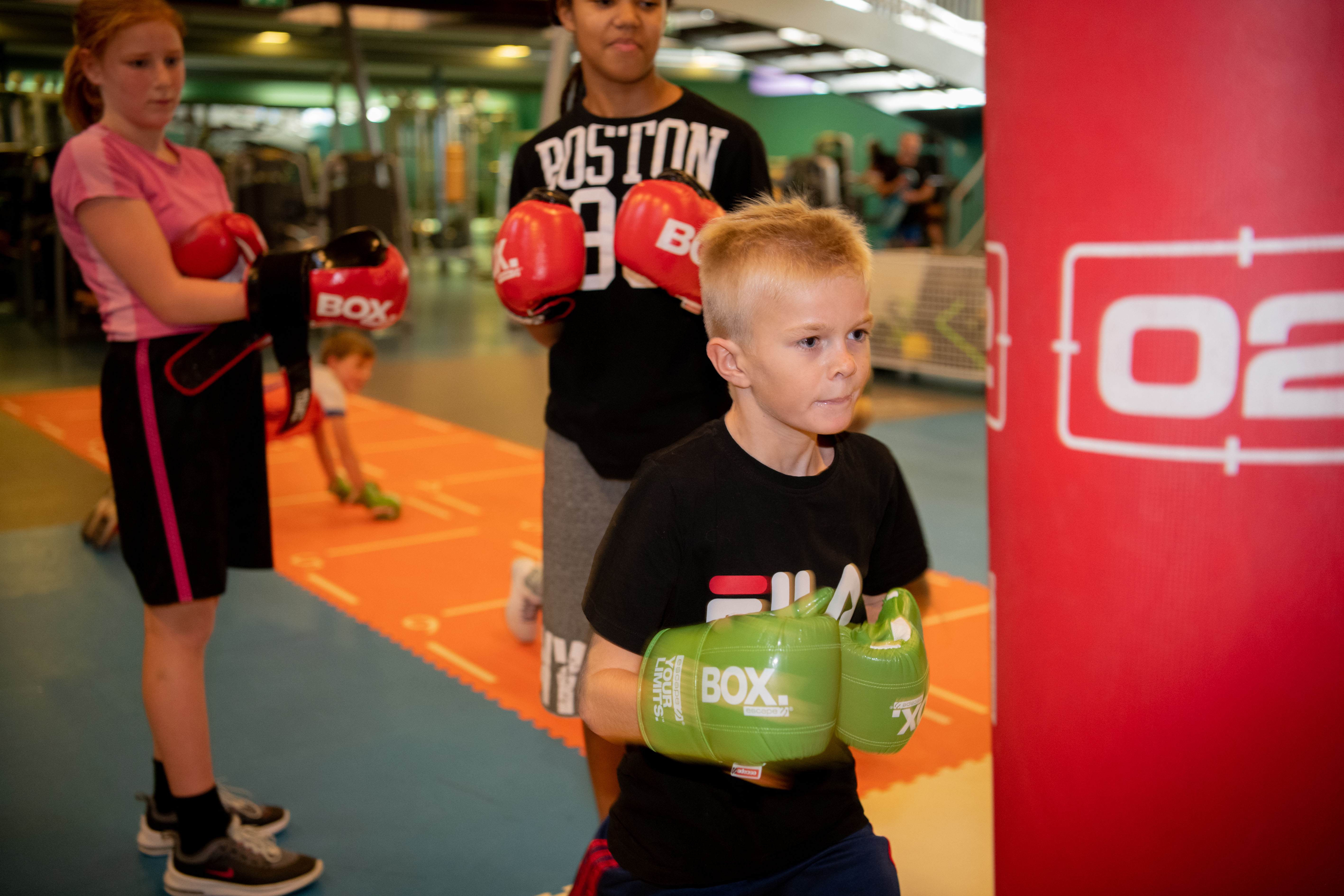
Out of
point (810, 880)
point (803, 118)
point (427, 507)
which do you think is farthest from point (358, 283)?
point (803, 118)

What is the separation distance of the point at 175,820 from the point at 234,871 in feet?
0.63

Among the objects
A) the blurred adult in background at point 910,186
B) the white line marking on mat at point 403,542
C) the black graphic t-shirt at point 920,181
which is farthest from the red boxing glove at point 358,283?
the black graphic t-shirt at point 920,181

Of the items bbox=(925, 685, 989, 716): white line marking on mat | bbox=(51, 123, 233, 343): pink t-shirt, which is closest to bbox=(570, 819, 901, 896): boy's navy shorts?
bbox=(51, 123, 233, 343): pink t-shirt

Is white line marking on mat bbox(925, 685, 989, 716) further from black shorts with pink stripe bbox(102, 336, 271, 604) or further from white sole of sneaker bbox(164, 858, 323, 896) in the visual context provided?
black shorts with pink stripe bbox(102, 336, 271, 604)

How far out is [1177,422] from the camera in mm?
1217

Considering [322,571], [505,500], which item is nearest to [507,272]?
[322,571]

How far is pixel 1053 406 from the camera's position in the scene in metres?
1.33

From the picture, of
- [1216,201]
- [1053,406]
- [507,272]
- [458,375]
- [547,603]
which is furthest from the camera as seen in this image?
[458,375]

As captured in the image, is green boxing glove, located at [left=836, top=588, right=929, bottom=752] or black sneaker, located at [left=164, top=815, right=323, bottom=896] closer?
green boxing glove, located at [left=836, top=588, right=929, bottom=752]

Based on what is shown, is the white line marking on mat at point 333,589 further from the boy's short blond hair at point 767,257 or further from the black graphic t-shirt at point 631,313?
the boy's short blond hair at point 767,257

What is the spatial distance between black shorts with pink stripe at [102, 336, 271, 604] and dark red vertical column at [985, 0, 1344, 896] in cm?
139

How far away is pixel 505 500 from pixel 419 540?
63 cm

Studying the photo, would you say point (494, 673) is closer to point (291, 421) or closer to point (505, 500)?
point (291, 421)

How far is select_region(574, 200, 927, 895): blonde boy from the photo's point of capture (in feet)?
4.38
